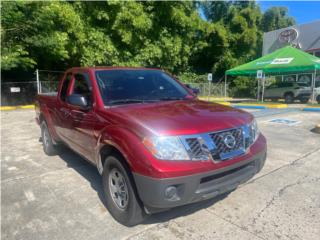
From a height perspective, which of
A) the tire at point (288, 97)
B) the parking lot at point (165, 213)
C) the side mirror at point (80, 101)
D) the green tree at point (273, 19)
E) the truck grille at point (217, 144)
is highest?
the green tree at point (273, 19)

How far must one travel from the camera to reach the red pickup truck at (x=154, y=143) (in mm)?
2656

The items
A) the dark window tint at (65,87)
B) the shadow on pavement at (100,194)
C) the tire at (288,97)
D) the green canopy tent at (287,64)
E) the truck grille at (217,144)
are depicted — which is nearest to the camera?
the truck grille at (217,144)

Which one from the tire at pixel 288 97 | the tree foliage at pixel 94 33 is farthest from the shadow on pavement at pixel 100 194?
the tire at pixel 288 97

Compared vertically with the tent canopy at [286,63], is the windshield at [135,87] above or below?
below

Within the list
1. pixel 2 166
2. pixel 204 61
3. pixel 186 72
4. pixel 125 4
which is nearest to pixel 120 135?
pixel 2 166

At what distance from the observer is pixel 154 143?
2.66 meters

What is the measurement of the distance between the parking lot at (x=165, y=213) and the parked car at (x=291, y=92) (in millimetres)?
17082

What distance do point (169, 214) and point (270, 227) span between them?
1.12 m

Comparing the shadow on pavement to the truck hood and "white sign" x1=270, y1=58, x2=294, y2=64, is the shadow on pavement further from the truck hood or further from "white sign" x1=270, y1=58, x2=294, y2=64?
"white sign" x1=270, y1=58, x2=294, y2=64

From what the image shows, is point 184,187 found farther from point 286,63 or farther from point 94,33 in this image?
point 286,63

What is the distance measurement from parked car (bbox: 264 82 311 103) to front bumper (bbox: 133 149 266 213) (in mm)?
20298

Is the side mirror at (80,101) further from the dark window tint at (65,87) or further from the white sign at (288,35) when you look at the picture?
the white sign at (288,35)

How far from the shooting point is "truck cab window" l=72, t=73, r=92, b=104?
3.97 m

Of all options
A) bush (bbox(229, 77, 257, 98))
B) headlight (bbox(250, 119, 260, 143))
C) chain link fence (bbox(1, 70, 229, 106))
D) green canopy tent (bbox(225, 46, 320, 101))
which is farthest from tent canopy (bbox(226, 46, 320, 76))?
headlight (bbox(250, 119, 260, 143))
